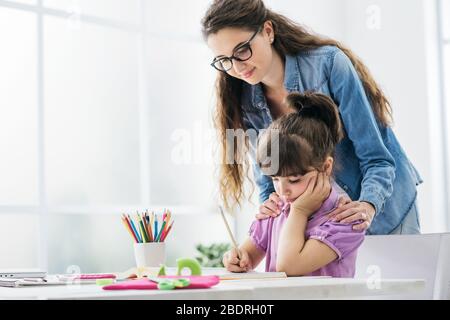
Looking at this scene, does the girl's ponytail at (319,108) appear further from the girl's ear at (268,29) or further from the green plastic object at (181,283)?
the green plastic object at (181,283)

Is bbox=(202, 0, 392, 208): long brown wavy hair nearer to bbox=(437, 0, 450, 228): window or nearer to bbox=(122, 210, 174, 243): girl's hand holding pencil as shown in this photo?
bbox=(122, 210, 174, 243): girl's hand holding pencil

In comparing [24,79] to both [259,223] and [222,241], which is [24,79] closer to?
[222,241]

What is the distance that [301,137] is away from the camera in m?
1.42

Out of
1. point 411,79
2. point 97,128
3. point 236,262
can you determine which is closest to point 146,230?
point 236,262

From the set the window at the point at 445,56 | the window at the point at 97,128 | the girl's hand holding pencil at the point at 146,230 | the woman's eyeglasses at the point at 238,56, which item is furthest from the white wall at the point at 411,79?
the girl's hand holding pencil at the point at 146,230

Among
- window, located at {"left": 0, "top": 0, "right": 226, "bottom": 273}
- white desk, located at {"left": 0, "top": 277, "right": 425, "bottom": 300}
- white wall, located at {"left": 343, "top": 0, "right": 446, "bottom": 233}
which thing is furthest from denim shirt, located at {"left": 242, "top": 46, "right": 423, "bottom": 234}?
white wall, located at {"left": 343, "top": 0, "right": 446, "bottom": 233}

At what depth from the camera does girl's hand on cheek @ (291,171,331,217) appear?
54.4 inches

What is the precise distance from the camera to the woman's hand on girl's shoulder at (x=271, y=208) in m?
1.52

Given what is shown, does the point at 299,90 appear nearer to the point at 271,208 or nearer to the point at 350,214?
the point at 271,208

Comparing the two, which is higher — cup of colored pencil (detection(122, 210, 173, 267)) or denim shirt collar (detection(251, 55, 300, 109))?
denim shirt collar (detection(251, 55, 300, 109))

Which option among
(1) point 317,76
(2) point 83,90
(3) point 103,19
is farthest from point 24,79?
(1) point 317,76

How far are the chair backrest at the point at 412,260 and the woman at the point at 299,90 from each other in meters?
0.10

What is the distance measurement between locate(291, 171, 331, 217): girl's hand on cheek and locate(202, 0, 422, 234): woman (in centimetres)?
15
